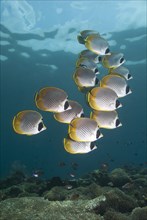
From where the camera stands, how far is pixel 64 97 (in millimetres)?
4730

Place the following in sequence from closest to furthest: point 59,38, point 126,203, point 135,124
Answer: point 126,203 → point 59,38 → point 135,124

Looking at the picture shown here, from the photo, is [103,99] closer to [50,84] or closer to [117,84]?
[117,84]

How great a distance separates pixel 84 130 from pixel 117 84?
4.05 feet

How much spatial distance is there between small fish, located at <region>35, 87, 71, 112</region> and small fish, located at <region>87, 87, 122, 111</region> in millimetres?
522

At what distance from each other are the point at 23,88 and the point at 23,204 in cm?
3904

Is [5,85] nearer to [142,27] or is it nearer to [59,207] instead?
[142,27]

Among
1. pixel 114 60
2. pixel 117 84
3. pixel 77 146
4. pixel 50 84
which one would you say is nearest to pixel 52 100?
pixel 77 146

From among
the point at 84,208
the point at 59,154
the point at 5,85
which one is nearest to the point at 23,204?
the point at 84,208

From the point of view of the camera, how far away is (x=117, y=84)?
5.43m

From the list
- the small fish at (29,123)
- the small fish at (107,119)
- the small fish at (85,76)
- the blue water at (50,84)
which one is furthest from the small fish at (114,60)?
the blue water at (50,84)

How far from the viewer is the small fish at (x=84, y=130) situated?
4.77 m

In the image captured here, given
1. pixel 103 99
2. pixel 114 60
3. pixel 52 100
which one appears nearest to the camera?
pixel 52 100

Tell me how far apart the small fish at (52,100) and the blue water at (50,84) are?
46.2 ft

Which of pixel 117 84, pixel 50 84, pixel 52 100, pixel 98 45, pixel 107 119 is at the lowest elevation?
pixel 107 119
